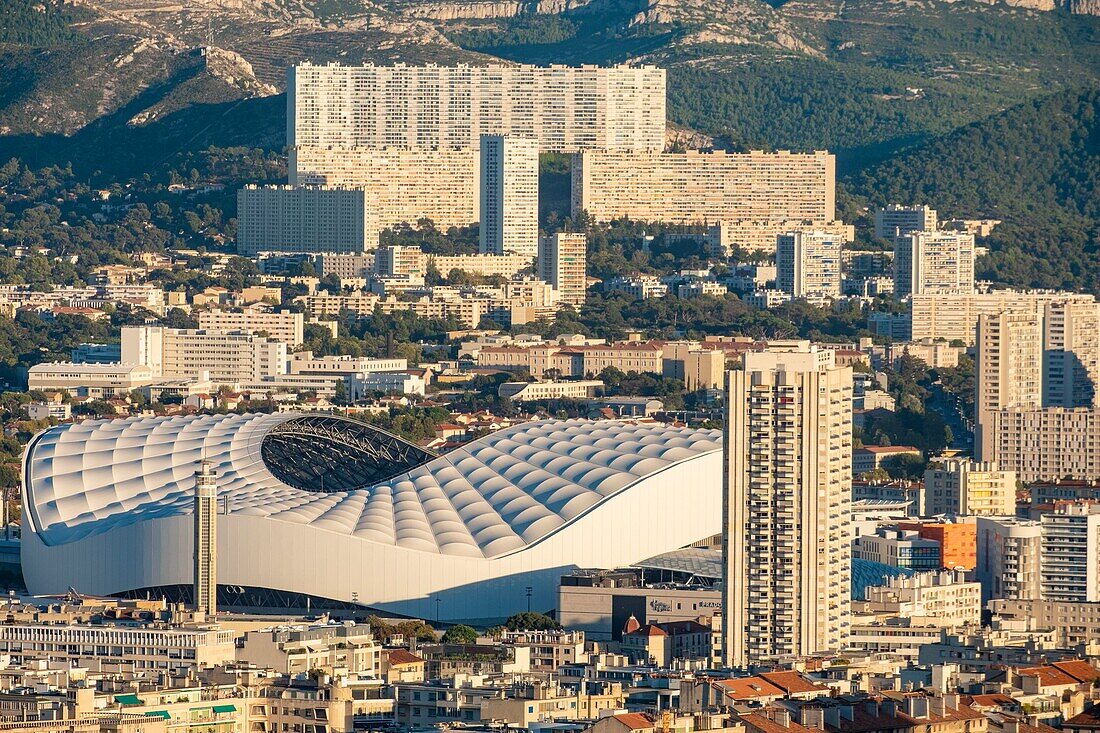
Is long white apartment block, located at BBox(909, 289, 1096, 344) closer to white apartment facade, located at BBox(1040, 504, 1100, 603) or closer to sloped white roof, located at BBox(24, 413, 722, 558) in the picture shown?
sloped white roof, located at BBox(24, 413, 722, 558)

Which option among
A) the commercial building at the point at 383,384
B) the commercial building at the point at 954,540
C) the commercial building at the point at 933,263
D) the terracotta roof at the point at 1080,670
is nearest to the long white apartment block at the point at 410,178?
the commercial building at the point at 933,263

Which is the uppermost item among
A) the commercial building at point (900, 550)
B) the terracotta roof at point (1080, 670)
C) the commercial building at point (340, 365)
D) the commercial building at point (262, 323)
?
the commercial building at point (262, 323)

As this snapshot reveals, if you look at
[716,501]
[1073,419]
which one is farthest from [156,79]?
[716,501]

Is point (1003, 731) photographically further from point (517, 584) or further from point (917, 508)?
point (917, 508)

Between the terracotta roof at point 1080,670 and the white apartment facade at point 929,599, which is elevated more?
the terracotta roof at point 1080,670

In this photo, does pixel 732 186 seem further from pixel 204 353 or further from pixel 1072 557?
pixel 1072 557

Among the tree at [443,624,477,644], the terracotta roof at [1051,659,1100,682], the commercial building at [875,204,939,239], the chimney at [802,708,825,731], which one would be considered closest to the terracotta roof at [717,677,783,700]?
the chimney at [802,708,825,731]

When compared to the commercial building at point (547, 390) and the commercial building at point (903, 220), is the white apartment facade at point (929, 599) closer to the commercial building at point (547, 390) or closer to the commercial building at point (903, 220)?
the commercial building at point (547, 390)

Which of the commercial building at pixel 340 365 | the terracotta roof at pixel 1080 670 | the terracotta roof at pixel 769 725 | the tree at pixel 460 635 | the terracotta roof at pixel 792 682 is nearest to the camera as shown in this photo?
the terracotta roof at pixel 769 725
